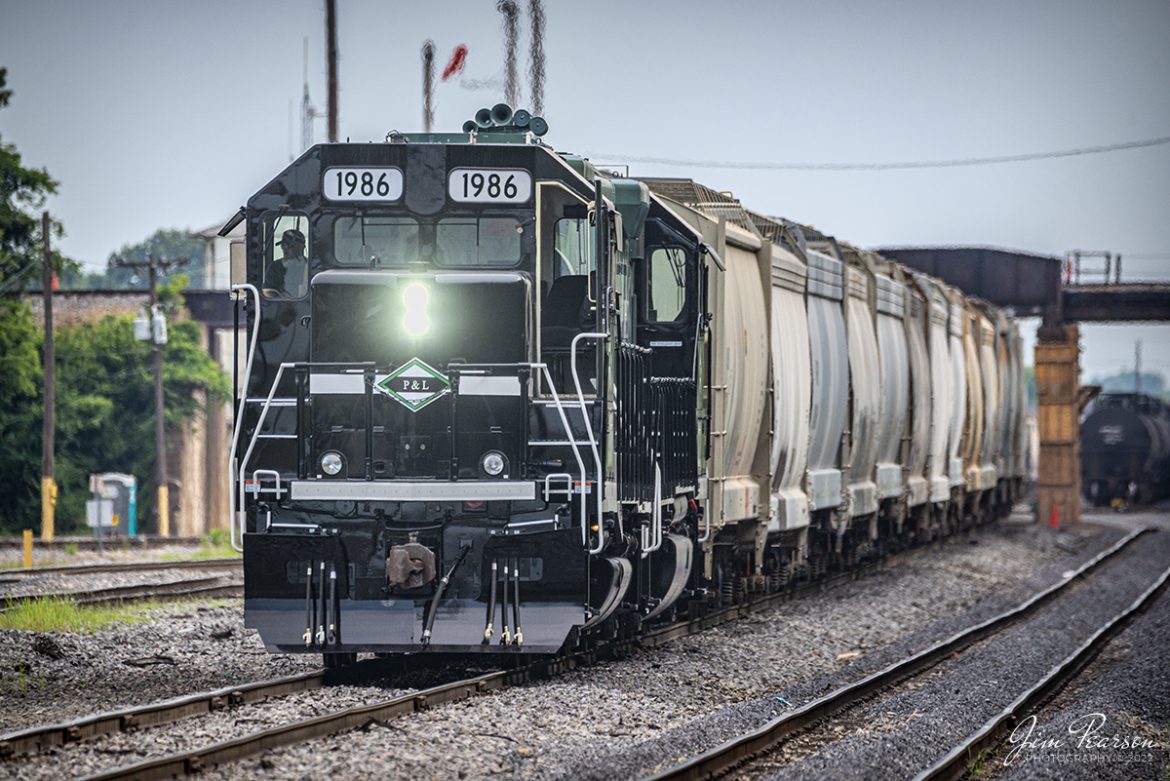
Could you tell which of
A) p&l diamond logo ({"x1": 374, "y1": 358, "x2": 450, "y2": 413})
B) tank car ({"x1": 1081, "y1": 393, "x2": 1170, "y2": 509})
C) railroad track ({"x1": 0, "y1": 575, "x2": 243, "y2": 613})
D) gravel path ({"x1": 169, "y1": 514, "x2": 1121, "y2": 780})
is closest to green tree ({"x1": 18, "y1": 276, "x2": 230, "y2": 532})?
railroad track ({"x1": 0, "y1": 575, "x2": 243, "y2": 613})

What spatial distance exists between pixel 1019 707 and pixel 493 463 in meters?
4.10

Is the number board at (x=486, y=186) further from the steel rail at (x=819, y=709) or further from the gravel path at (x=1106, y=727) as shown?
the gravel path at (x=1106, y=727)

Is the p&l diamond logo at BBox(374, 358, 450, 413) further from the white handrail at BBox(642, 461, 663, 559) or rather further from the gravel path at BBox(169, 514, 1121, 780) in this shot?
the white handrail at BBox(642, 461, 663, 559)

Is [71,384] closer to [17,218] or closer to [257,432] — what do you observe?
[17,218]

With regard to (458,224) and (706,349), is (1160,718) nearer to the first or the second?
(706,349)

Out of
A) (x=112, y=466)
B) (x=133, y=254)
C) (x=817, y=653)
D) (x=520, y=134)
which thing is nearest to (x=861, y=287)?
(x=817, y=653)

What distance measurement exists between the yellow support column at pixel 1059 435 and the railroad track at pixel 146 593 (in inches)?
1012

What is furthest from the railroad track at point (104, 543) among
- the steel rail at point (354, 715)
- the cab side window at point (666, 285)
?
the cab side window at point (666, 285)

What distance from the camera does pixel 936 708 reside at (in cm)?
1190

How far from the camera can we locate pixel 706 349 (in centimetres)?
1454

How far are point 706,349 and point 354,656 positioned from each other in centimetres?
437

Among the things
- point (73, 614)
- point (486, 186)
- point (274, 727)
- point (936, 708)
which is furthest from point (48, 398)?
point (274, 727)

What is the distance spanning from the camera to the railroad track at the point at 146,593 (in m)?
17.2

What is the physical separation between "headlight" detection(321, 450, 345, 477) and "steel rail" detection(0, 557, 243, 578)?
11483 mm
